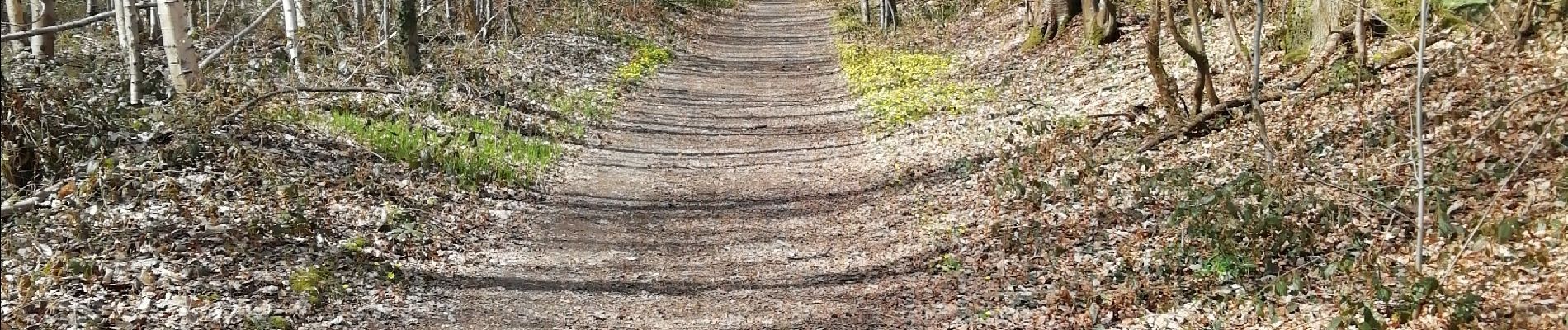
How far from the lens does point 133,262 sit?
644 cm

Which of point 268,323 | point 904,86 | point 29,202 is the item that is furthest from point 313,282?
point 904,86

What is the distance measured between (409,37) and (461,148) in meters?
3.43

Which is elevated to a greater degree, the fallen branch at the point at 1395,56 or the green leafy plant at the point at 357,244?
the fallen branch at the point at 1395,56

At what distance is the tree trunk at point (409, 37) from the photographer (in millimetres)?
13352

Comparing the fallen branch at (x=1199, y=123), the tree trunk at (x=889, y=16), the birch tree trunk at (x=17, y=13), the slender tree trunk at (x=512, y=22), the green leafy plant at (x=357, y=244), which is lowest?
the green leafy plant at (x=357, y=244)

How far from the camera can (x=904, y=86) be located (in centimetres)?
1617

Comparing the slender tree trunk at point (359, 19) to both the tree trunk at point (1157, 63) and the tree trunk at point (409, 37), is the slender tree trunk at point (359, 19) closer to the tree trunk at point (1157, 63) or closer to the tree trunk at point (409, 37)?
the tree trunk at point (409, 37)

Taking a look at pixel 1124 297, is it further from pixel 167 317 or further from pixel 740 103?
pixel 740 103

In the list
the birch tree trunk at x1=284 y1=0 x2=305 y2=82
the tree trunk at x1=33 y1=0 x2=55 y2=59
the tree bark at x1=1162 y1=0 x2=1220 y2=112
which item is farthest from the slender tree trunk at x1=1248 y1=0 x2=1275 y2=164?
the tree trunk at x1=33 y1=0 x2=55 y2=59

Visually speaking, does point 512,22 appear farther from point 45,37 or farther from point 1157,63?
point 1157,63

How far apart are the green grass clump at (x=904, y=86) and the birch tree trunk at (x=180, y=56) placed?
7.96 metres

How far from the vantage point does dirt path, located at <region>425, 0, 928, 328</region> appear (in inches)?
281

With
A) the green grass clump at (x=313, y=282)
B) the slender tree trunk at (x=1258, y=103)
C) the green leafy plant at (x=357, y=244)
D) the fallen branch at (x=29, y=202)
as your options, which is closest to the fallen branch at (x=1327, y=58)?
the slender tree trunk at (x=1258, y=103)

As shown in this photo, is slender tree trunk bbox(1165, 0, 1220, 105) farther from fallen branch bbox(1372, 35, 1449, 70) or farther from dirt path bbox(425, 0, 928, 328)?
dirt path bbox(425, 0, 928, 328)
